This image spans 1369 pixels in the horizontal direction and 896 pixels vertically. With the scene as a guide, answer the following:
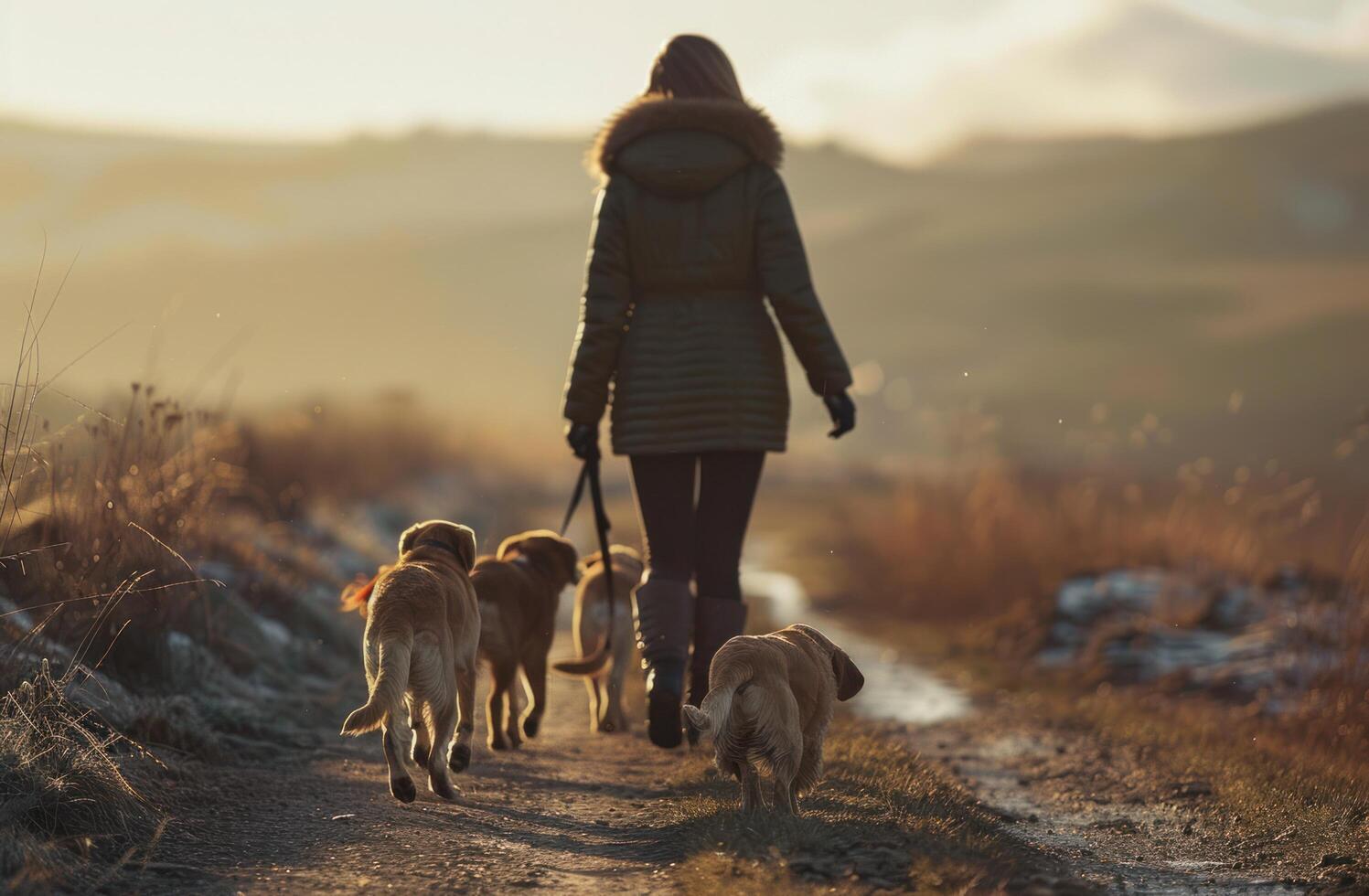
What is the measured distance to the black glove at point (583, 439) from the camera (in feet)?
20.5

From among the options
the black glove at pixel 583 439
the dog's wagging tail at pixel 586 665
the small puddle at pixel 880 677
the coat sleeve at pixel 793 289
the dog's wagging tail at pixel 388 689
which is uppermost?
the coat sleeve at pixel 793 289

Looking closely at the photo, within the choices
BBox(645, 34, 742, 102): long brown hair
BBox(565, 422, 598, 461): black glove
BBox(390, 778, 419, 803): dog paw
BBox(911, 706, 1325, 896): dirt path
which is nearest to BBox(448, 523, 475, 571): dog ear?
BBox(565, 422, 598, 461): black glove

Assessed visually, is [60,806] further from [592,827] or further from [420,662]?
[592,827]

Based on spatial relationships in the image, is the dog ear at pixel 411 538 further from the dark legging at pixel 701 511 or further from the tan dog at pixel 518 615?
the dark legging at pixel 701 511

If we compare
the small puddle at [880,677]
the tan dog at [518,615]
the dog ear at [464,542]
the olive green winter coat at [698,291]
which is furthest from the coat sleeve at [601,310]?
the small puddle at [880,677]

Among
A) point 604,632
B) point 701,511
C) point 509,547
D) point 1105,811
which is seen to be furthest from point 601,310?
point 1105,811

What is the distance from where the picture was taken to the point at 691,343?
602cm

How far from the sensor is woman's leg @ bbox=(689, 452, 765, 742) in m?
6.12

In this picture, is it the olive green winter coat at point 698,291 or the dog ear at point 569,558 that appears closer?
the olive green winter coat at point 698,291

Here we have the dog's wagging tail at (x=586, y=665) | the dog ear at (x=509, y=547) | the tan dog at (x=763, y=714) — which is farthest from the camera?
the dog ear at (x=509, y=547)

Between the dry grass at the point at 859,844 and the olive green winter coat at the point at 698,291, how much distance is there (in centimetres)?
161

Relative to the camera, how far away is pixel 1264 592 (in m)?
9.65

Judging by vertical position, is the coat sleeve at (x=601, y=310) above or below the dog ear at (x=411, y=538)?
above

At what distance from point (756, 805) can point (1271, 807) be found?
2328mm
